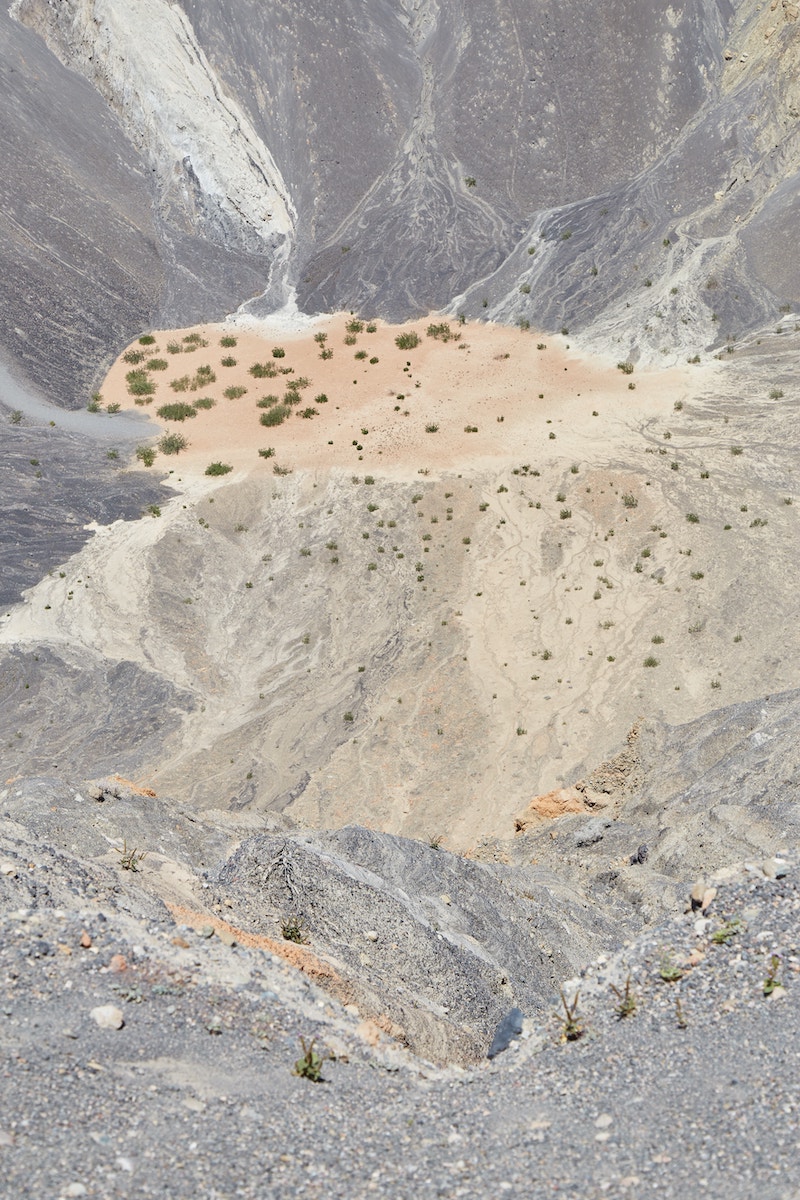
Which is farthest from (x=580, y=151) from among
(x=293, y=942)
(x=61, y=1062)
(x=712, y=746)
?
(x=61, y=1062)

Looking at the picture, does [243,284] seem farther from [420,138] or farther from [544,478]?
[544,478]

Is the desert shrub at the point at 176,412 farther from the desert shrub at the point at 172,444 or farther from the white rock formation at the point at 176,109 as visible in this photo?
the white rock formation at the point at 176,109

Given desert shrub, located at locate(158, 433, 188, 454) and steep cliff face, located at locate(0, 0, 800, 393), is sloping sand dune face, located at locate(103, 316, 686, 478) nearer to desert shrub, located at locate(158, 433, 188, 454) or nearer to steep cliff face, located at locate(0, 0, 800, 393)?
desert shrub, located at locate(158, 433, 188, 454)

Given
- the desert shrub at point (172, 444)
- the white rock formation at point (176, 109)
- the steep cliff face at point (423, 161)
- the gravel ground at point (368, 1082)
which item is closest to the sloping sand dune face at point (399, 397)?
the desert shrub at point (172, 444)

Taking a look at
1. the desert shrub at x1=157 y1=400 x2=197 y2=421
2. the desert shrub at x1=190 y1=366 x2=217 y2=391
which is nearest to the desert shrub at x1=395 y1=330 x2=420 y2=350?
the desert shrub at x1=190 y1=366 x2=217 y2=391

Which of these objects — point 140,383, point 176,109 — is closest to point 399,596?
point 140,383
